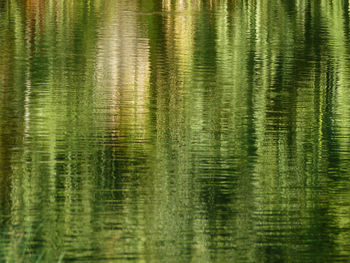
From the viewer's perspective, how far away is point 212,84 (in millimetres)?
16969

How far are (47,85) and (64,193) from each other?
7.41 meters

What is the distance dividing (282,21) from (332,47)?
7.70 meters

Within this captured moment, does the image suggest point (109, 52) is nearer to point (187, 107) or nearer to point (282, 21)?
point (187, 107)

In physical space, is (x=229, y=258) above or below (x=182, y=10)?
below

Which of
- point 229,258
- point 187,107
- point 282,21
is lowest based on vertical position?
point 229,258

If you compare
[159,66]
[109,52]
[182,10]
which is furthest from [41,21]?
[159,66]

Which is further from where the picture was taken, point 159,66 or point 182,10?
point 182,10

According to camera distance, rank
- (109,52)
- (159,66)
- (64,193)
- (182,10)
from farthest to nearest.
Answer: (182,10) < (109,52) < (159,66) < (64,193)

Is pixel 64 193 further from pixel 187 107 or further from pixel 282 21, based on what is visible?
pixel 282 21

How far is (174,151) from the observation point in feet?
37.5

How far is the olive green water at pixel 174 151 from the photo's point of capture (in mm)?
8094

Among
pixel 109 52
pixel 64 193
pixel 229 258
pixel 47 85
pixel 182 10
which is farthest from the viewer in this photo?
pixel 182 10

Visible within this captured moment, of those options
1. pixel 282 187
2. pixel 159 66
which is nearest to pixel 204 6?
pixel 159 66

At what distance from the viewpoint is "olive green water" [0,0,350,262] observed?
26.6ft
